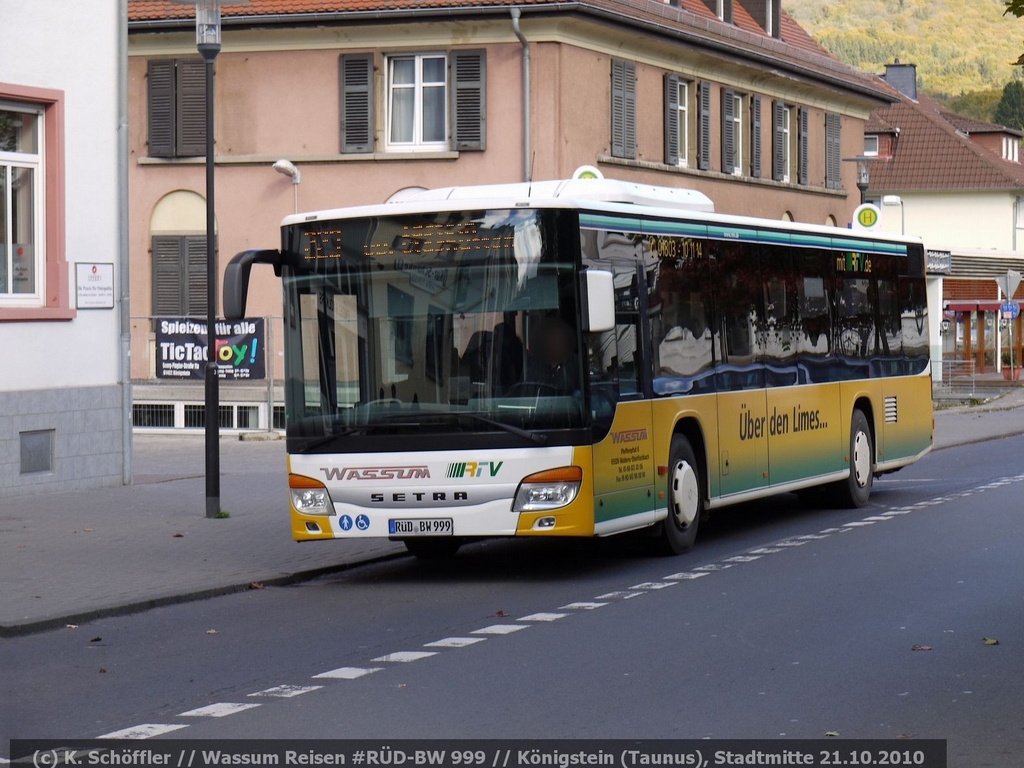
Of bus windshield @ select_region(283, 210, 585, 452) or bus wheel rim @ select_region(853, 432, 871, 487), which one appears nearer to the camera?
bus windshield @ select_region(283, 210, 585, 452)

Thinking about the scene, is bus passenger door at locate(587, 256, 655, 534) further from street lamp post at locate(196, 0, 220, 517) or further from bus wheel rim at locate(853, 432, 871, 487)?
bus wheel rim at locate(853, 432, 871, 487)

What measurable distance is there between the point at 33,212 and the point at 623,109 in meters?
17.8

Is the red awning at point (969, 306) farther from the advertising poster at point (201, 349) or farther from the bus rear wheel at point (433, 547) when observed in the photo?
the bus rear wheel at point (433, 547)

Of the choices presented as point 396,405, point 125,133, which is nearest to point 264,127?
point 125,133

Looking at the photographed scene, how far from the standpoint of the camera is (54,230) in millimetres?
19281

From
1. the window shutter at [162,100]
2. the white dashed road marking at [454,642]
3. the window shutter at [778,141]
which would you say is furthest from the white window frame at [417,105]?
the white dashed road marking at [454,642]

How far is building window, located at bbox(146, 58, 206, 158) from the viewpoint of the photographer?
3534 cm

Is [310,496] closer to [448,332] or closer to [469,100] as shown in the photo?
[448,332]

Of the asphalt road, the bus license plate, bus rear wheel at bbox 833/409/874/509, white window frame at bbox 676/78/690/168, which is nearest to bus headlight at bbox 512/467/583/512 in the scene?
the bus license plate

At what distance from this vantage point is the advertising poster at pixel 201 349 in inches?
1120

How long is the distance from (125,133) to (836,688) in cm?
1391

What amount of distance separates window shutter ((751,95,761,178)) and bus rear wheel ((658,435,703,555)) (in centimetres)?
2698

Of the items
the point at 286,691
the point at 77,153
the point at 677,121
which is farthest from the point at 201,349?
the point at 286,691

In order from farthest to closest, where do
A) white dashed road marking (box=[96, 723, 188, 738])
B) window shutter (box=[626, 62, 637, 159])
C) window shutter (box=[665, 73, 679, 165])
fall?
1. window shutter (box=[665, 73, 679, 165])
2. window shutter (box=[626, 62, 637, 159])
3. white dashed road marking (box=[96, 723, 188, 738])
